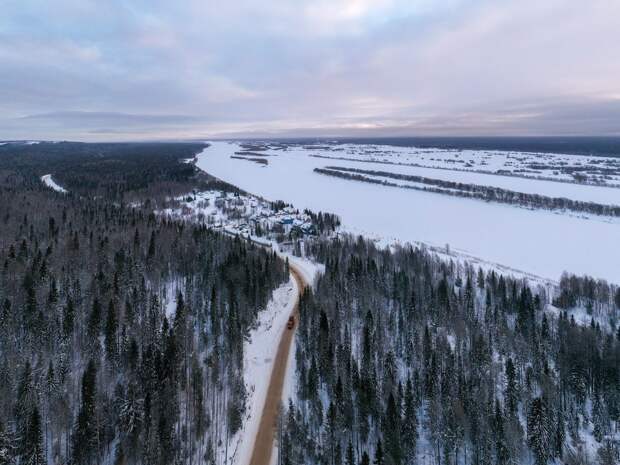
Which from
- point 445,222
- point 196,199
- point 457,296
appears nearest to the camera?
point 457,296

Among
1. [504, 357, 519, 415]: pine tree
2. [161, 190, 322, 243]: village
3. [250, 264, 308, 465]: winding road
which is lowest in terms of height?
[504, 357, 519, 415]: pine tree

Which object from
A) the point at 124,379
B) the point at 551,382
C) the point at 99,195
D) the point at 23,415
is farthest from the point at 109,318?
the point at 99,195

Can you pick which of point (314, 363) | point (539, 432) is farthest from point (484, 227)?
point (314, 363)

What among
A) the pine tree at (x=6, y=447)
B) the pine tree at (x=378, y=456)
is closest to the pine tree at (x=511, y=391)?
the pine tree at (x=378, y=456)

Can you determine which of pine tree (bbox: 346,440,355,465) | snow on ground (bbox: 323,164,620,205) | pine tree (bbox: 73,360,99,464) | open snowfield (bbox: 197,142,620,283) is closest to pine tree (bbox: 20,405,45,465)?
pine tree (bbox: 73,360,99,464)

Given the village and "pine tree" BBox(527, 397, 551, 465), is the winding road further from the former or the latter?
the village

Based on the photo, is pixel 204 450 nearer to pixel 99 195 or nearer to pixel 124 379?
pixel 124 379

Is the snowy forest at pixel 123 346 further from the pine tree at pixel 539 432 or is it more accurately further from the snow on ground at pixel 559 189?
the snow on ground at pixel 559 189
